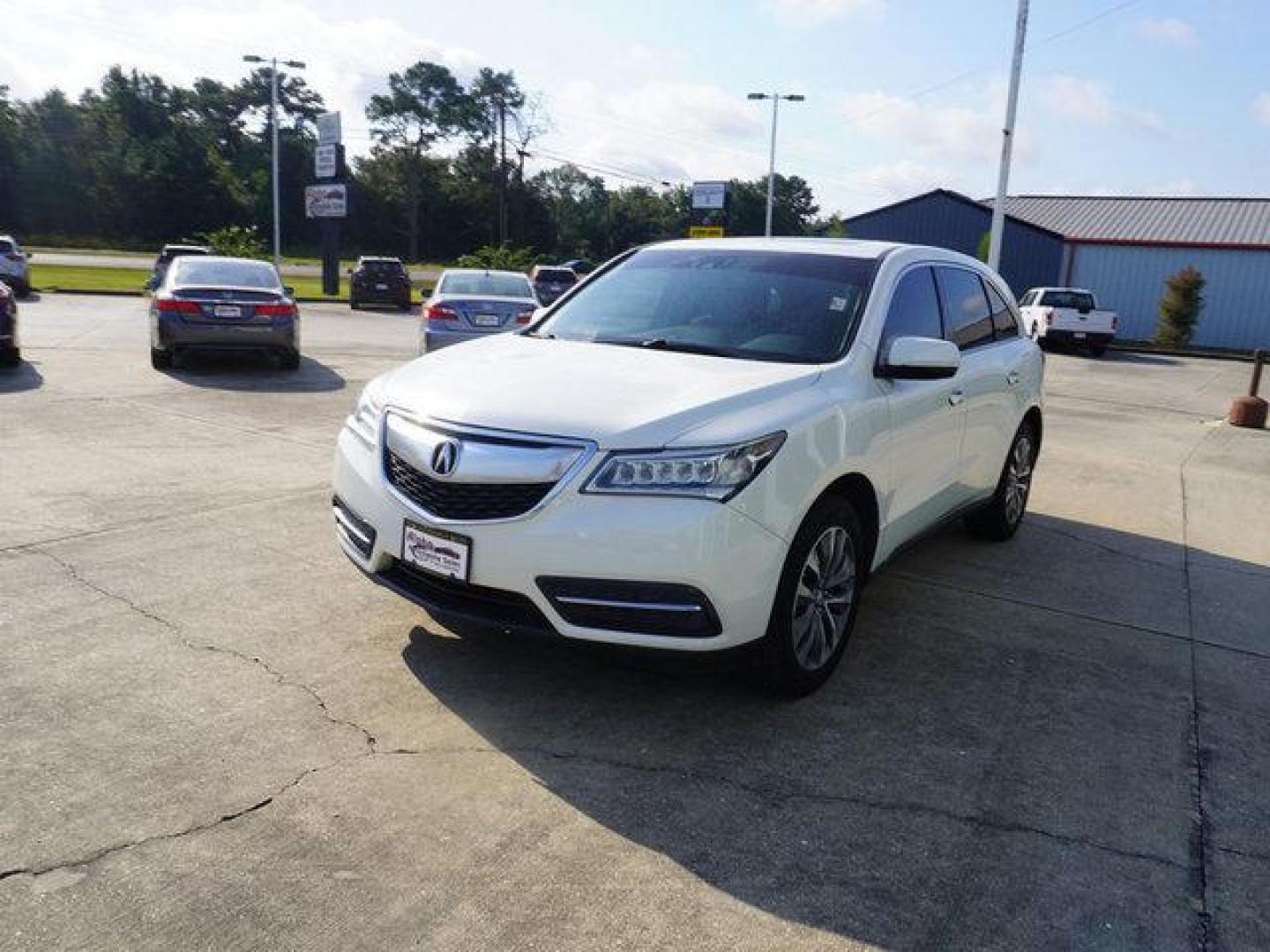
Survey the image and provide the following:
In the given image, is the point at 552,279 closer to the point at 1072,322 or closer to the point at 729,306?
the point at 1072,322

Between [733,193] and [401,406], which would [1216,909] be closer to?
[401,406]

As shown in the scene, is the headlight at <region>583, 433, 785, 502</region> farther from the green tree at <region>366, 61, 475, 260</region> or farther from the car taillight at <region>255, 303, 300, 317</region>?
the green tree at <region>366, 61, 475, 260</region>

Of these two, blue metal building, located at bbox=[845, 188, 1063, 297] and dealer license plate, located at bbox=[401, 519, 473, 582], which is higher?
blue metal building, located at bbox=[845, 188, 1063, 297]

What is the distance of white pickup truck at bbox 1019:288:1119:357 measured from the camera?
27.2m

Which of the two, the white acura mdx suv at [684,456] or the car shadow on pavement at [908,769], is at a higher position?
the white acura mdx suv at [684,456]

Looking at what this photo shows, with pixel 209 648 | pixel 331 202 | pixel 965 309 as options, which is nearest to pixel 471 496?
pixel 209 648

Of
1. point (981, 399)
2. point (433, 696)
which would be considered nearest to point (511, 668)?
point (433, 696)

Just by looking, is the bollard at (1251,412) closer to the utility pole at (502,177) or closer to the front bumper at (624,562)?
the front bumper at (624,562)

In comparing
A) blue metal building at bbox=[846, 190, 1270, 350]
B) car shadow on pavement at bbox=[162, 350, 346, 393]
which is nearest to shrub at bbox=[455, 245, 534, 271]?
blue metal building at bbox=[846, 190, 1270, 350]

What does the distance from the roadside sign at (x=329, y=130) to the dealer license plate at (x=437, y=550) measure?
41.3m

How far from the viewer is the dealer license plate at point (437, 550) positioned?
11.5 feet

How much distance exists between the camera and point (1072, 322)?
27.2m

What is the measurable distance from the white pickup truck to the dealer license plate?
2593 cm

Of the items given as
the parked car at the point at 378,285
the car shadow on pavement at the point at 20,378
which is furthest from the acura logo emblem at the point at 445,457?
the parked car at the point at 378,285
